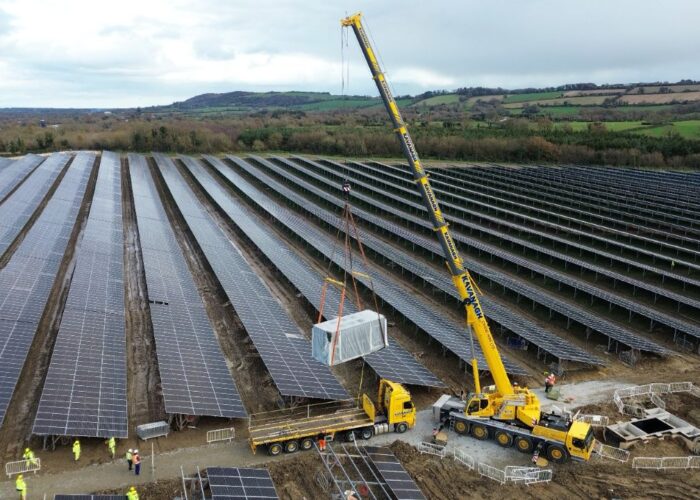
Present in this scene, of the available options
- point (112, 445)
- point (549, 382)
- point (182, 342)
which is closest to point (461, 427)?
point (549, 382)

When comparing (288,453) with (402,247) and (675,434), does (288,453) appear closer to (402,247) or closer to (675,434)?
(675,434)

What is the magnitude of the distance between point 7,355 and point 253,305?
13.1m

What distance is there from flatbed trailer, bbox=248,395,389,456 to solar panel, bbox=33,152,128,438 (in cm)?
533

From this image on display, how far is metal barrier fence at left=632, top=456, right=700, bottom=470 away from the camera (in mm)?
21344

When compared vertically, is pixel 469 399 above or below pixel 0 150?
below

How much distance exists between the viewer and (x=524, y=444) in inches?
869

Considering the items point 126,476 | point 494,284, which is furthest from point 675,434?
point 126,476

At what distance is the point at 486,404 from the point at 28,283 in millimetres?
28378

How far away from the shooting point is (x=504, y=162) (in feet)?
355

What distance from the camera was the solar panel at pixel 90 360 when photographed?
20719 millimetres

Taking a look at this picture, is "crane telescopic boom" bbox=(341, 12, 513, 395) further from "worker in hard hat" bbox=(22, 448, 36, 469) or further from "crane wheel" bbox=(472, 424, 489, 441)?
"worker in hard hat" bbox=(22, 448, 36, 469)

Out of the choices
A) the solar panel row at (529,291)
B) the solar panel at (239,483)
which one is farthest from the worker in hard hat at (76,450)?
the solar panel row at (529,291)

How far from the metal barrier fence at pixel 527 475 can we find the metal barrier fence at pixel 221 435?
10.9 meters

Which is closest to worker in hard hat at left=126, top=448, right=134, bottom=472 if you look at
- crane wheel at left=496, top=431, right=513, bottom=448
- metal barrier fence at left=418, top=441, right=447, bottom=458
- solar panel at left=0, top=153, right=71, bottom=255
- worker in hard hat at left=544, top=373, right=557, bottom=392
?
metal barrier fence at left=418, top=441, right=447, bottom=458
